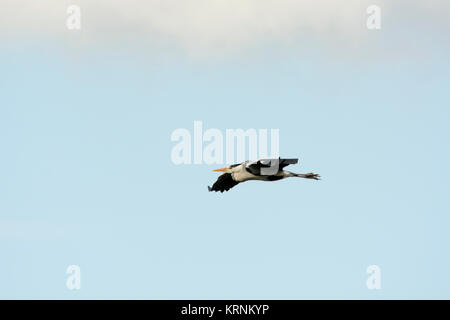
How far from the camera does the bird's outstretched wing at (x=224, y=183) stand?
11819cm

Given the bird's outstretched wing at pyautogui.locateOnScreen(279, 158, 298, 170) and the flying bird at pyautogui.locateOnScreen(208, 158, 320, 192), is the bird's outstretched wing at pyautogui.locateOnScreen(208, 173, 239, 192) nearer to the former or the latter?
the flying bird at pyautogui.locateOnScreen(208, 158, 320, 192)

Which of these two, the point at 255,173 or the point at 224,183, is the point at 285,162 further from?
the point at 224,183

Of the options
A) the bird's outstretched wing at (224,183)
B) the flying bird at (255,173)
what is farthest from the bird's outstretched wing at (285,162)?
the bird's outstretched wing at (224,183)

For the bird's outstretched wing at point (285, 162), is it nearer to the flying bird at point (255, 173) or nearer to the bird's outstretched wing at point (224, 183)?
the flying bird at point (255, 173)

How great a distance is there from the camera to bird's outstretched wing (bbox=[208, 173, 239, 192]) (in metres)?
118

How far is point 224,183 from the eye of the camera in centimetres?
11856

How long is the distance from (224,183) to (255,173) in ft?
14.2

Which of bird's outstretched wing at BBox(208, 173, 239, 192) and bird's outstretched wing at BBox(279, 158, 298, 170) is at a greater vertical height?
bird's outstretched wing at BBox(279, 158, 298, 170)

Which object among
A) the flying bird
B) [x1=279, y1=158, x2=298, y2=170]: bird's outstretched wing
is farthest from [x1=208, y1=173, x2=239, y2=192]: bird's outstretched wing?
[x1=279, y1=158, x2=298, y2=170]: bird's outstretched wing

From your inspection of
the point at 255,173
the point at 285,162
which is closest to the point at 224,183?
the point at 255,173

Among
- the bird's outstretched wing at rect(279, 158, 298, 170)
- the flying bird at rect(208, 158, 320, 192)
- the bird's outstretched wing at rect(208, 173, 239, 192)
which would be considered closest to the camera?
the bird's outstretched wing at rect(279, 158, 298, 170)

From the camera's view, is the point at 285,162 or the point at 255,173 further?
the point at 255,173
